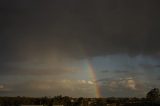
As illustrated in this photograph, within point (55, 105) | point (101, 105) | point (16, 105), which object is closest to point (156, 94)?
point (101, 105)

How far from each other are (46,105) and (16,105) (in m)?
12.9

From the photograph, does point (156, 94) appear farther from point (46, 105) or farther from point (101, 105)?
point (46, 105)

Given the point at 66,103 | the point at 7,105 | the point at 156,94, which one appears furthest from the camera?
the point at 156,94

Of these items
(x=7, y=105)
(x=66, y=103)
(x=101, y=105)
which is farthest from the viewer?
(x=66, y=103)

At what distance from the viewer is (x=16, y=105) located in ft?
338

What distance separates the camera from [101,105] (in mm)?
110438

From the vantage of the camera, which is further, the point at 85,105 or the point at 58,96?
the point at 58,96

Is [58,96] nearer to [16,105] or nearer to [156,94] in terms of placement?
[16,105]

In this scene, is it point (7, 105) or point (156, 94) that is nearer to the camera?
point (7, 105)

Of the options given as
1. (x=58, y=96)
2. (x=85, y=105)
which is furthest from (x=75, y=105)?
(x=58, y=96)

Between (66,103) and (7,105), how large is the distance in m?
26.6

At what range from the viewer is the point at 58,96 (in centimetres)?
13312

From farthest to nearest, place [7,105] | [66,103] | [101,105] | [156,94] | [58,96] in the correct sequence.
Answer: [156,94] → [58,96] → [66,103] → [101,105] → [7,105]

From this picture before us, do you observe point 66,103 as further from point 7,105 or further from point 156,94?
point 156,94
